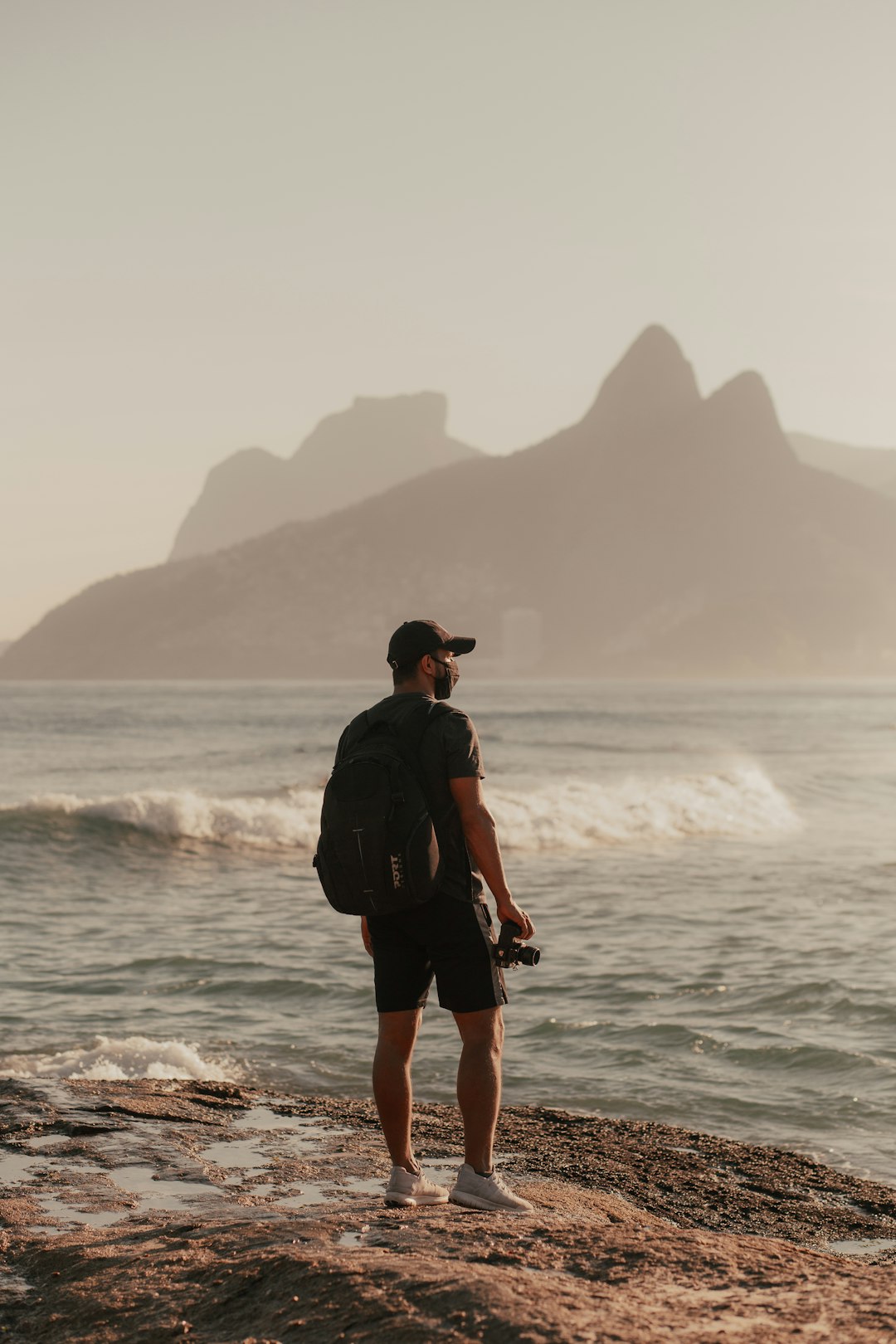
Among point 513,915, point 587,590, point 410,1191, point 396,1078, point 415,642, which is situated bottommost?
point 410,1191

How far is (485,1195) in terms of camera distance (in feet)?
13.5

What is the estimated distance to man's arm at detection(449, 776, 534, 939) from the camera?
156 inches

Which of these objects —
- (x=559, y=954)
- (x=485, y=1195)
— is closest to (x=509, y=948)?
(x=485, y=1195)

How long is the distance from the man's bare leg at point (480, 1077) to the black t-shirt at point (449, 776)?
0.41 m

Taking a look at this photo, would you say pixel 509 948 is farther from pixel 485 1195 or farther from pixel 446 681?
pixel 446 681

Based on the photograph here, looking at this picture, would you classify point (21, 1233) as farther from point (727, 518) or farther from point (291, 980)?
point (727, 518)

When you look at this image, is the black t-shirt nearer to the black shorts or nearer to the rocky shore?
the black shorts

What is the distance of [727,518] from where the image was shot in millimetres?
193750

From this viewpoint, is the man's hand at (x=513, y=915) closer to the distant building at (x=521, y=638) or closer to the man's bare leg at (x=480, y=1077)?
the man's bare leg at (x=480, y=1077)

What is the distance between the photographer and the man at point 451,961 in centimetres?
400

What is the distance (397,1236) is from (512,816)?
55.0 feet

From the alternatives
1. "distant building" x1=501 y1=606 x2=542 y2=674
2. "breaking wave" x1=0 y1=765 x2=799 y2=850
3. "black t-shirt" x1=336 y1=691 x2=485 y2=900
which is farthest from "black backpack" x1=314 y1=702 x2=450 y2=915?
"distant building" x1=501 y1=606 x2=542 y2=674

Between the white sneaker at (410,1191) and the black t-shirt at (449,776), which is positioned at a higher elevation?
the black t-shirt at (449,776)

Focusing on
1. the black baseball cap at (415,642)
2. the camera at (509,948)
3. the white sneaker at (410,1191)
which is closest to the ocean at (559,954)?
the white sneaker at (410,1191)
